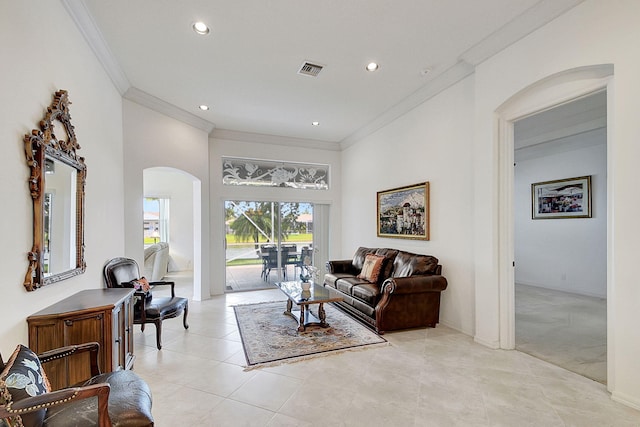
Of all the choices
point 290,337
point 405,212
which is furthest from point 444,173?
point 290,337

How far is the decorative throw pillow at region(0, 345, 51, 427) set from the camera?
1.24 meters

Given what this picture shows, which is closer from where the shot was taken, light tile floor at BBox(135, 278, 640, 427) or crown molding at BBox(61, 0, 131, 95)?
light tile floor at BBox(135, 278, 640, 427)

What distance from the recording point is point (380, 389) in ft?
8.17

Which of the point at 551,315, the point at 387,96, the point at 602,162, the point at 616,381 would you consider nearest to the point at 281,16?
the point at 387,96

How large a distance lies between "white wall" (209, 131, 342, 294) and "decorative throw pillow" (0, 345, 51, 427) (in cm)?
447

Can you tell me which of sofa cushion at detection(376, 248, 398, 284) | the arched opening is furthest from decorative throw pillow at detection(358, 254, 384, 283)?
the arched opening

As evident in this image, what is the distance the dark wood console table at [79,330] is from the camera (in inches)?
78.0

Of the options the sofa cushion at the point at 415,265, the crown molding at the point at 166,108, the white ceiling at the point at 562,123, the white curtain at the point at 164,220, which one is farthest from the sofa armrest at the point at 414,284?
the white curtain at the point at 164,220

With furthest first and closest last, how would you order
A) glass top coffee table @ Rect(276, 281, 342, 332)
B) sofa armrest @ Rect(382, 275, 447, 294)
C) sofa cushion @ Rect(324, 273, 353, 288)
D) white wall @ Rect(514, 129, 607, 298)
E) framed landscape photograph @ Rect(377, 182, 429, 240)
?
1. white wall @ Rect(514, 129, 607, 298)
2. sofa cushion @ Rect(324, 273, 353, 288)
3. framed landscape photograph @ Rect(377, 182, 429, 240)
4. glass top coffee table @ Rect(276, 281, 342, 332)
5. sofa armrest @ Rect(382, 275, 447, 294)

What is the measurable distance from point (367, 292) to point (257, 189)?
3.51 metres

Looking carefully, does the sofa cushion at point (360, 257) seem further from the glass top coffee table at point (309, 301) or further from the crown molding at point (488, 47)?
the crown molding at point (488, 47)

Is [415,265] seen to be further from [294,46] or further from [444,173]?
[294,46]

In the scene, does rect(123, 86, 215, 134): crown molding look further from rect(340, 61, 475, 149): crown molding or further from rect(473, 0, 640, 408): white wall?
rect(473, 0, 640, 408): white wall

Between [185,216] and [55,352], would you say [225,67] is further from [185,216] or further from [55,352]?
[185,216]
